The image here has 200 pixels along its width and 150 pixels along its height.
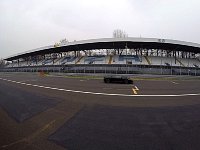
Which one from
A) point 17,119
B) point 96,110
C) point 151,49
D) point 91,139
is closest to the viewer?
point 91,139

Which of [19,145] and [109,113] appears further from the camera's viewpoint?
[109,113]

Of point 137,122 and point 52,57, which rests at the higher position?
point 52,57

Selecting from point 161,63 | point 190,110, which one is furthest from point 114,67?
point 190,110

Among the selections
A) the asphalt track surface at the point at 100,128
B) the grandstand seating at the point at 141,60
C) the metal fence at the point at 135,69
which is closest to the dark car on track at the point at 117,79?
the asphalt track surface at the point at 100,128

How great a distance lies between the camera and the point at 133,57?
50250 millimetres

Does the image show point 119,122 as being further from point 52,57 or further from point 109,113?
point 52,57

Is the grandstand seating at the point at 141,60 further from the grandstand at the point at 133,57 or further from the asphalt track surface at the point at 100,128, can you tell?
the asphalt track surface at the point at 100,128

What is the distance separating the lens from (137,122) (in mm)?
6379

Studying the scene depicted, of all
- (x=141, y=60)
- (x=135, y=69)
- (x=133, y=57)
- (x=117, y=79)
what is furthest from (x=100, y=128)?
(x=133, y=57)

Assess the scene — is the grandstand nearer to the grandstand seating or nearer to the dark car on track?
the grandstand seating

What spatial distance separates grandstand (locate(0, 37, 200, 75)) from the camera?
142 ft

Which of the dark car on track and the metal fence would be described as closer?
the dark car on track

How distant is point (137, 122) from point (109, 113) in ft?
4.76

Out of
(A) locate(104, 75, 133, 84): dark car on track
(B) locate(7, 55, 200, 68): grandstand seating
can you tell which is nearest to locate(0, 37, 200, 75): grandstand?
(B) locate(7, 55, 200, 68): grandstand seating
